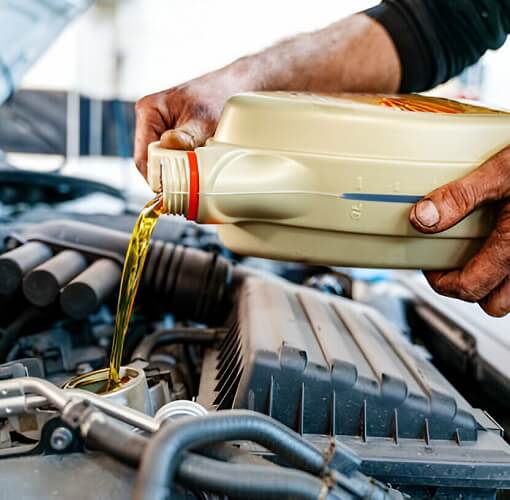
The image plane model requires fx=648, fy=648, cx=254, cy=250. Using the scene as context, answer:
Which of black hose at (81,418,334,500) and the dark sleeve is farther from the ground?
the dark sleeve

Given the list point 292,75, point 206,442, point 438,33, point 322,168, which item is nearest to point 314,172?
point 322,168

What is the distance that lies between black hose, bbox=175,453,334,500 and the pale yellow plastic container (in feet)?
1.01

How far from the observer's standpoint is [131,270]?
743 mm

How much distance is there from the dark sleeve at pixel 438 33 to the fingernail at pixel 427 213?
57cm

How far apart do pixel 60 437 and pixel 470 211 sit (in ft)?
1.58

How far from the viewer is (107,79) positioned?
602cm

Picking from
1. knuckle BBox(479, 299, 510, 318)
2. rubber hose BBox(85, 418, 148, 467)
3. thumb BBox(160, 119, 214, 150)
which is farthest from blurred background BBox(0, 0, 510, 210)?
rubber hose BBox(85, 418, 148, 467)

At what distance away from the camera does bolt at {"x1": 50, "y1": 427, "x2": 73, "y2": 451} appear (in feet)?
1.69

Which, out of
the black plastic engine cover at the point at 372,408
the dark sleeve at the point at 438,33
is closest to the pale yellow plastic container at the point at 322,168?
the black plastic engine cover at the point at 372,408

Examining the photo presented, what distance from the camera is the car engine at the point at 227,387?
0.44 m

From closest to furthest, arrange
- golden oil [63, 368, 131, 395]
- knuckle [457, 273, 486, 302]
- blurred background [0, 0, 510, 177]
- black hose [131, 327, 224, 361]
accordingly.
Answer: golden oil [63, 368, 131, 395]
knuckle [457, 273, 486, 302]
black hose [131, 327, 224, 361]
blurred background [0, 0, 510, 177]

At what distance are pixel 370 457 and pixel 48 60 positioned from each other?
17.3 ft

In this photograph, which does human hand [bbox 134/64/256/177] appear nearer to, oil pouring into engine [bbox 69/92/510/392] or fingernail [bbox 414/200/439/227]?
oil pouring into engine [bbox 69/92/510/392]

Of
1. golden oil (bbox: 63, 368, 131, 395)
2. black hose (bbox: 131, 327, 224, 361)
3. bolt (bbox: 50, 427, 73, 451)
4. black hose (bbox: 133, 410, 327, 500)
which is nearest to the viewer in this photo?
black hose (bbox: 133, 410, 327, 500)
